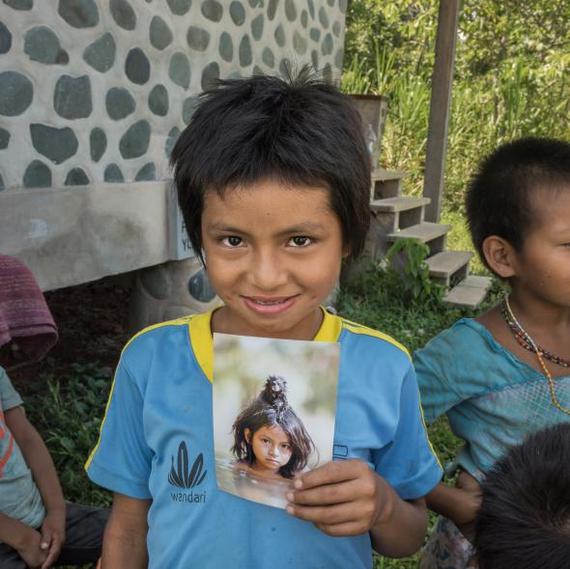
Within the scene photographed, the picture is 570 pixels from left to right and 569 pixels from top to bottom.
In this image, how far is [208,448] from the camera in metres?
1.10

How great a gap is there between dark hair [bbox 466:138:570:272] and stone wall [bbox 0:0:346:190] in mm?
560

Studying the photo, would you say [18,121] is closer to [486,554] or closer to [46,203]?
[46,203]

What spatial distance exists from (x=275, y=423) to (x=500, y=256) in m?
0.77

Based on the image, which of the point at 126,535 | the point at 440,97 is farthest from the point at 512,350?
the point at 440,97

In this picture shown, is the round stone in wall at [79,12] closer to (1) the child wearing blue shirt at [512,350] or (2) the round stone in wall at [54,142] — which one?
(2) the round stone in wall at [54,142]

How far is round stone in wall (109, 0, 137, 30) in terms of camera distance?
2767 mm

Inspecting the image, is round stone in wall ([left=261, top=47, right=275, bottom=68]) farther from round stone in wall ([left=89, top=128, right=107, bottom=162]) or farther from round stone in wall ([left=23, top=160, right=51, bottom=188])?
round stone in wall ([left=23, top=160, right=51, bottom=188])

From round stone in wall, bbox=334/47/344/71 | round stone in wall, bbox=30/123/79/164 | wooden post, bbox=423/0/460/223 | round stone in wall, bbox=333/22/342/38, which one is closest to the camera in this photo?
round stone in wall, bbox=30/123/79/164

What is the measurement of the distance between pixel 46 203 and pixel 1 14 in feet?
2.15

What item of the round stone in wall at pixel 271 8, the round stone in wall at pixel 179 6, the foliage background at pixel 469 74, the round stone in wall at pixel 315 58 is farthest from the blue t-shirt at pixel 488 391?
the foliage background at pixel 469 74

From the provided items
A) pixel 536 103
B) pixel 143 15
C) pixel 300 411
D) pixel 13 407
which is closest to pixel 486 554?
pixel 300 411

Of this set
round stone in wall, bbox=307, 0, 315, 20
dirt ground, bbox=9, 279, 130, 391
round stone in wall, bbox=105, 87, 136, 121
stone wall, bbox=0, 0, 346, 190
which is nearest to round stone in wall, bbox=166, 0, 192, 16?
stone wall, bbox=0, 0, 346, 190

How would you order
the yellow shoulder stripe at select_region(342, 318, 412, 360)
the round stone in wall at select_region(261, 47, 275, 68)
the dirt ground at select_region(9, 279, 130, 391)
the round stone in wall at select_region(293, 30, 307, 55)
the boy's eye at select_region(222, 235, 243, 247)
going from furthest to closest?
the round stone in wall at select_region(293, 30, 307, 55), the round stone in wall at select_region(261, 47, 275, 68), the dirt ground at select_region(9, 279, 130, 391), the yellow shoulder stripe at select_region(342, 318, 412, 360), the boy's eye at select_region(222, 235, 243, 247)

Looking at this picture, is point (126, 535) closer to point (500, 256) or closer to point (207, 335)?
point (207, 335)
